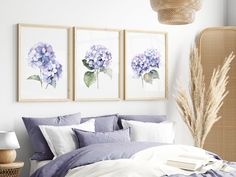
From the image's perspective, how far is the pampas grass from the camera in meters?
6.19

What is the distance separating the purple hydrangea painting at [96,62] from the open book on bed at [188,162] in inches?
65.9

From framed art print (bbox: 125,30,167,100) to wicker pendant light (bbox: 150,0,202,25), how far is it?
263 centimetres

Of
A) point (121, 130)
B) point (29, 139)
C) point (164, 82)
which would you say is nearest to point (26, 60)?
point (29, 139)

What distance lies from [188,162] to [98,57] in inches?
79.6

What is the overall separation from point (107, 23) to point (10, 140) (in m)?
1.87

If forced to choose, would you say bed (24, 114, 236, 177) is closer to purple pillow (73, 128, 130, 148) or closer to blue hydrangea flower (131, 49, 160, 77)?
purple pillow (73, 128, 130, 148)

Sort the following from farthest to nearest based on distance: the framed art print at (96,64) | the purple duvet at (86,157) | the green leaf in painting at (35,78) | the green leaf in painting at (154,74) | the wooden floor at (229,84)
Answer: the wooden floor at (229,84)
the green leaf in painting at (154,74)
the framed art print at (96,64)
the green leaf in painting at (35,78)
the purple duvet at (86,157)

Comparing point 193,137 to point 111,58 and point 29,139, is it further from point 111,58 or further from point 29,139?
point 29,139

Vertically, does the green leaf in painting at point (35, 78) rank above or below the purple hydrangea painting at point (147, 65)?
below

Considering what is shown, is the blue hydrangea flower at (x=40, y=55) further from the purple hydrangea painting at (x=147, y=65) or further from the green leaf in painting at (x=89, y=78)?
the purple hydrangea painting at (x=147, y=65)

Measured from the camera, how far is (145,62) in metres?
6.21

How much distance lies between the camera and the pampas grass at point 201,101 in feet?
20.3

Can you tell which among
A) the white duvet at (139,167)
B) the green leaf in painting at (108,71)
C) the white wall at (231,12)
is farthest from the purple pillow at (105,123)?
the white wall at (231,12)

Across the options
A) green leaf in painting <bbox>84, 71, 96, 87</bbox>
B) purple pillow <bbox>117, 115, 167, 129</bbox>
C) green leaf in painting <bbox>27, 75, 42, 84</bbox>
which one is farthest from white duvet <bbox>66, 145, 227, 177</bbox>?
green leaf in painting <bbox>27, 75, 42, 84</bbox>
